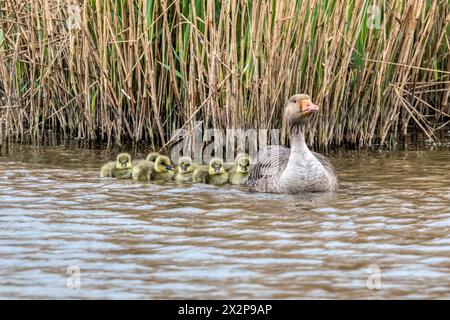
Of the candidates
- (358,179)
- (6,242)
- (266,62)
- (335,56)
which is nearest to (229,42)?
(266,62)

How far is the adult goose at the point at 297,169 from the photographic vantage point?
27.9ft

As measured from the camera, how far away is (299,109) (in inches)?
342

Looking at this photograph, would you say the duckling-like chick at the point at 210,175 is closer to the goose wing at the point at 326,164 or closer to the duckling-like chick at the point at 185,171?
the duckling-like chick at the point at 185,171

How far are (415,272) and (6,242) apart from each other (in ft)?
9.16

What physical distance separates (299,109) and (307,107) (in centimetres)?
11

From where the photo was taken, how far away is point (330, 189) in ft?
27.9

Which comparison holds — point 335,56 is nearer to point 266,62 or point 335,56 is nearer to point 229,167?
point 266,62

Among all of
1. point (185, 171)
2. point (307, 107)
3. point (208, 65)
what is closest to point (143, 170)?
point (185, 171)

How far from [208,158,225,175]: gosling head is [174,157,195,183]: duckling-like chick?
226 mm

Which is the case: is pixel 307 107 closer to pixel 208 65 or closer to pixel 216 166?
pixel 216 166

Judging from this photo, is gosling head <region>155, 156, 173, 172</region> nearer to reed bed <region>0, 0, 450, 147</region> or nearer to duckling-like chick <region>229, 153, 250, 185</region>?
duckling-like chick <region>229, 153, 250, 185</region>

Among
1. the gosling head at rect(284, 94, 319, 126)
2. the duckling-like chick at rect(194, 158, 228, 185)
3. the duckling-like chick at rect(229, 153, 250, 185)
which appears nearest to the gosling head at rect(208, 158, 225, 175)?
the duckling-like chick at rect(194, 158, 228, 185)

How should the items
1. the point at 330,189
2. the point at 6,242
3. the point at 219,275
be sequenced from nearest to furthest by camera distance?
the point at 219,275
the point at 6,242
the point at 330,189

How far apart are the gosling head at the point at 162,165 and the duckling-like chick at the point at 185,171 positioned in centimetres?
10
